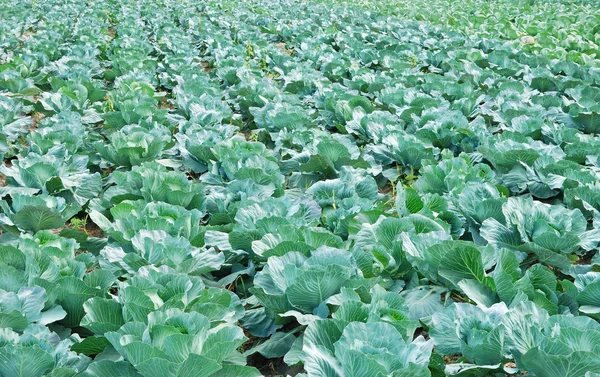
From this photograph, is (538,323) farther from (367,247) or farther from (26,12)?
(26,12)

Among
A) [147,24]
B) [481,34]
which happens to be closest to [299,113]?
[481,34]

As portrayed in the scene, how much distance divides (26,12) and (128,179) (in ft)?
32.5

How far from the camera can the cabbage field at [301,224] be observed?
2.16 meters

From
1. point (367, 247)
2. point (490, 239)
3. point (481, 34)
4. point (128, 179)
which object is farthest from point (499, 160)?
point (481, 34)

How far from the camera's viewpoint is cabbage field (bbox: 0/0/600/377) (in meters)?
2.16

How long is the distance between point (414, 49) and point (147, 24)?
5967 millimetres

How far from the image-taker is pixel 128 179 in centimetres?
378

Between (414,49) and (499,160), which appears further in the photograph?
(414,49)

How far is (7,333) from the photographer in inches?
83.8

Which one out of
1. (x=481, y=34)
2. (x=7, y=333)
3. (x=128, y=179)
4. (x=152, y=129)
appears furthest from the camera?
(x=481, y=34)

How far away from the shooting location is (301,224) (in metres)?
3.17

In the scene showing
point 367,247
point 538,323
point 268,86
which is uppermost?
point 538,323

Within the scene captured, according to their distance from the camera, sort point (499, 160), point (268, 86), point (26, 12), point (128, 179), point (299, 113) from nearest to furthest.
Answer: point (128, 179) → point (499, 160) → point (299, 113) → point (268, 86) → point (26, 12)

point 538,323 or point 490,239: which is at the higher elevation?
point 538,323
